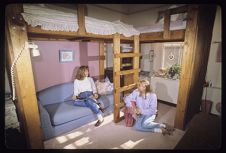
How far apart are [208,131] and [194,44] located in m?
1.45

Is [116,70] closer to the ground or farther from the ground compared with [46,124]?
farther from the ground

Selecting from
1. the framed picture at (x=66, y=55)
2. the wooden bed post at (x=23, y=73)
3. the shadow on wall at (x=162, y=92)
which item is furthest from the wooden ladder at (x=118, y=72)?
the wooden bed post at (x=23, y=73)

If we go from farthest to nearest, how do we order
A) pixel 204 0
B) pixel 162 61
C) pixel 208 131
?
pixel 162 61 → pixel 208 131 → pixel 204 0

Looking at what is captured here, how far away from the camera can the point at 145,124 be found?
8.17ft

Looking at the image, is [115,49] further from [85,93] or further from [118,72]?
[85,93]

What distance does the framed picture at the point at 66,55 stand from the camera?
3113mm

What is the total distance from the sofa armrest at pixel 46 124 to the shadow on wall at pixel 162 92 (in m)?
2.75

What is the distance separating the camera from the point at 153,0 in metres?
1.60

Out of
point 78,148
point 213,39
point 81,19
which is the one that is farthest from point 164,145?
point 213,39

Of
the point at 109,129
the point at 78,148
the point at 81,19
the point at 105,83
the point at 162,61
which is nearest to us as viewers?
the point at 81,19

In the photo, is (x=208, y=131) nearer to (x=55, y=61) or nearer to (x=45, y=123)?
(x=45, y=123)

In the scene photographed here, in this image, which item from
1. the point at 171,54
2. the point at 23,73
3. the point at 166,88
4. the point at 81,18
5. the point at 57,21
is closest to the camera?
the point at 23,73

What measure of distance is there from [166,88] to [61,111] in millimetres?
2605

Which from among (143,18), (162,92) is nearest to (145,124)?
(162,92)
